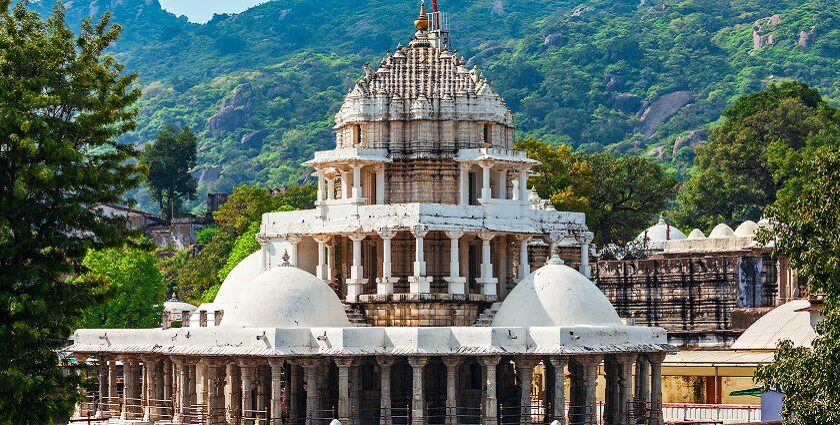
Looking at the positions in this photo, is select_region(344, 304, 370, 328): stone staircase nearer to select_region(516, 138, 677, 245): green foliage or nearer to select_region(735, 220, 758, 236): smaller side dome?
select_region(735, 220, 758, 236): smaller side dome

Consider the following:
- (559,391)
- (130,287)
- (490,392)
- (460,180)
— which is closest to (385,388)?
(490,392)

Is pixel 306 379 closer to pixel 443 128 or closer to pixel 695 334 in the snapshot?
pixel 443 128

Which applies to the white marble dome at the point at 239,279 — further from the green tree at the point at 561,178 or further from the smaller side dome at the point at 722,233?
the smaller side dome at the point at 722,233

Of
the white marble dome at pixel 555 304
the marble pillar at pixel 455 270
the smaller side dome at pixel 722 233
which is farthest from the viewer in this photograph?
the smaller side dome at pixel 722 233

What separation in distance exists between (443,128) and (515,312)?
25.1 feet

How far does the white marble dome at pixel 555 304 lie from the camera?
5881 cm

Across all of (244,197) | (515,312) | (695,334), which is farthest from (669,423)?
(244,197)

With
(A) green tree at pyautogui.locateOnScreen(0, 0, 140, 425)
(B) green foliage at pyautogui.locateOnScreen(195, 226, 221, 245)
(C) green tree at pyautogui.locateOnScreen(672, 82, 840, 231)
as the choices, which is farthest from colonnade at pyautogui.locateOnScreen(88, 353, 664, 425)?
(B) green foliage at pyautogui.locateOnScreen(195, 226, 221, 245)

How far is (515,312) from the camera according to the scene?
194 feet

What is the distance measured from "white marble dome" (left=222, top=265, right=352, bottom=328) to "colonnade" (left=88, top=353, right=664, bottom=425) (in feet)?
3.95

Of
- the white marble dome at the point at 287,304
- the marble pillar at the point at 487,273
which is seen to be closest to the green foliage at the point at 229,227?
the marble pillar at the point at 487,273

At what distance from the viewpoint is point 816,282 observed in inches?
1754

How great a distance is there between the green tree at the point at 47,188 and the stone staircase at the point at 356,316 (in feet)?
50.7

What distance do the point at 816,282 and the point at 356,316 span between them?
2059 centimetres
